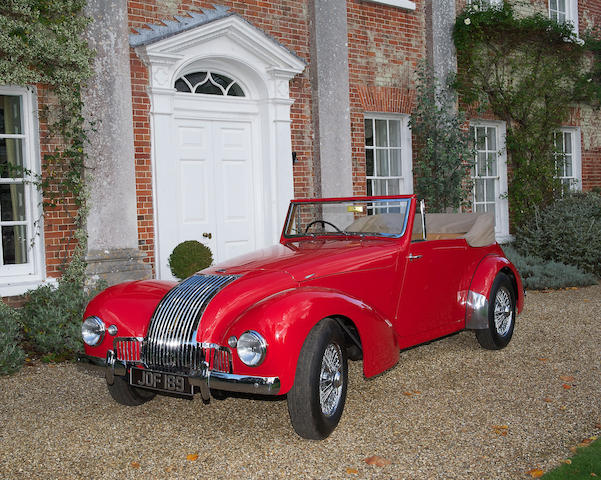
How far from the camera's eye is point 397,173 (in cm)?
1037

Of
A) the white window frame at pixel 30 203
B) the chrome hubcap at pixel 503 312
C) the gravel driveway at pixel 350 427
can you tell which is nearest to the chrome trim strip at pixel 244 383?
the gravel driveway at pixel 350 427

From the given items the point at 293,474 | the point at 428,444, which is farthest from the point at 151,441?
the point at 428,444

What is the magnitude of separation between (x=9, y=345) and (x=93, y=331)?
197 centimetres

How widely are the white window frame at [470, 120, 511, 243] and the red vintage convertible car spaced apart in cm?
631

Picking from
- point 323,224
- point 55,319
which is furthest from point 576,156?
point 55,319

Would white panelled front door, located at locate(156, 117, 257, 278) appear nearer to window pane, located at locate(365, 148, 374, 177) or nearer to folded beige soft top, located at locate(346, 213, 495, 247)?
window pane, located at locate(365, 148, 374, 177)

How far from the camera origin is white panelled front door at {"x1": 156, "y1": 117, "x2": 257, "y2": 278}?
305 inches

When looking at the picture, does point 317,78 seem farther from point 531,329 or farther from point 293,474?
point 293,474

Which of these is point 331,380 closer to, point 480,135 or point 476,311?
point 476,311

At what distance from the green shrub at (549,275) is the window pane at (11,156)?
7027 mm

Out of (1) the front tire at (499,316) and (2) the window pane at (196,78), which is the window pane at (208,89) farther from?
(1) the front tire at (499,316)

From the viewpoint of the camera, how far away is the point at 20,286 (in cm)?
684

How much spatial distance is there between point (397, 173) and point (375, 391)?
5.98 metres

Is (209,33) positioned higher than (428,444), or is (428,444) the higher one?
(209,33)
